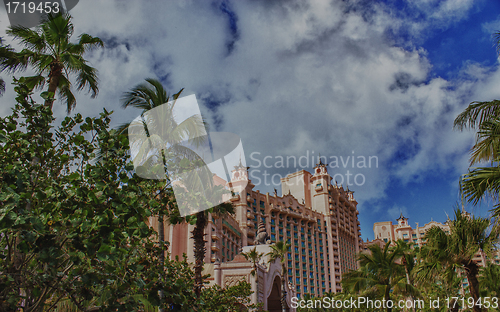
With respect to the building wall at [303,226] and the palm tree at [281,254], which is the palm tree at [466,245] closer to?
the palm tree at [281,254]

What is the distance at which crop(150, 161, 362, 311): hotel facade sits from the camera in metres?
56.3

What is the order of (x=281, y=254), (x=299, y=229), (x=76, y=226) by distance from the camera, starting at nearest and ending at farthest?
1. (x=76, y=226)
2. (x=281, y=254)
3. (x=299, y=229)

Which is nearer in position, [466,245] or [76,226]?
[76,226]

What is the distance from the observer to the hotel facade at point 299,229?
56.3 m

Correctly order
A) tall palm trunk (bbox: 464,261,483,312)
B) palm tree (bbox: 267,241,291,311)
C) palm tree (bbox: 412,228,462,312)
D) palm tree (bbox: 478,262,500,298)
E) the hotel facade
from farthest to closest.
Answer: the hotel facade
palm tree (bbox: 267,241,291,311)
palm tree (bbox: 478,262,500,298)
tall palm trunk (bbox: 464,261,483,312)
palm tree (bbox: 412,228,462,312)

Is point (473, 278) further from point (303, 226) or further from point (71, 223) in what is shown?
point (303, 226)

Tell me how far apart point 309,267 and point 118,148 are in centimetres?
8552

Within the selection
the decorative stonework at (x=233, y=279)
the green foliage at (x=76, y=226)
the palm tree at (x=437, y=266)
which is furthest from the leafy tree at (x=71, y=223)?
the decorative stonework at (x=233, y=279)

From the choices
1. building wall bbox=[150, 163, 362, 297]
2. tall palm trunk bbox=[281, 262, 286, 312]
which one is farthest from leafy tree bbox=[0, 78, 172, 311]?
building wall bbox=[150, 163, 362, 297]

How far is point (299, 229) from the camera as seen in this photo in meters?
86.5

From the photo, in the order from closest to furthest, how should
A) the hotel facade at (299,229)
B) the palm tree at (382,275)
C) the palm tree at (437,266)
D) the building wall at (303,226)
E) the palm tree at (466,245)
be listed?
the palm tree at (466,245), the palm tree at (437,266), the palm tree at (382,275), the hotel facade at (299,229), the building wall at (303,226)

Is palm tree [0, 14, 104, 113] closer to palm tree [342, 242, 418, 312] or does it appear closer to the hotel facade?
palm tree [342, 242, 418, 312]

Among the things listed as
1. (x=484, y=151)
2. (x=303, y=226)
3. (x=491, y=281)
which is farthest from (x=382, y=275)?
(x=303, y=226)

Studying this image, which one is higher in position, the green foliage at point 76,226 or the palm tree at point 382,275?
the green foliage at point 76,226
